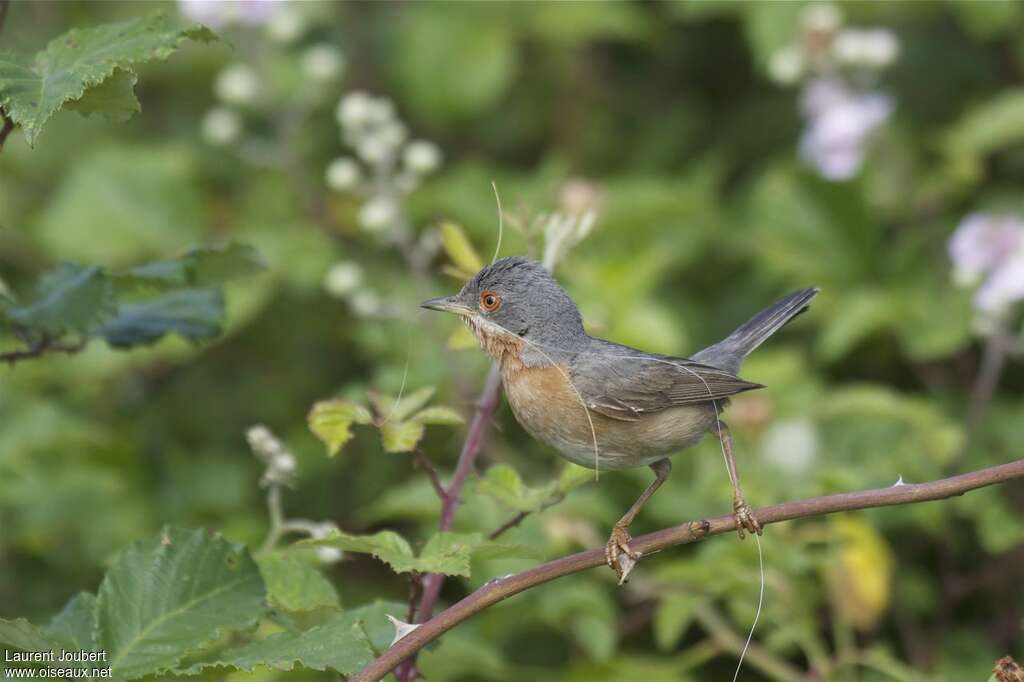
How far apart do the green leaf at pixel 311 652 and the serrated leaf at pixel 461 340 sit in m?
0.73

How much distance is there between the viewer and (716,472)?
388cm

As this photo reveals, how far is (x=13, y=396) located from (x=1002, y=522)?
3.64 meters

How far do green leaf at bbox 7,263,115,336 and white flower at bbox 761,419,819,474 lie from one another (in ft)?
7.86

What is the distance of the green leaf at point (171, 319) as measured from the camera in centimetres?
288

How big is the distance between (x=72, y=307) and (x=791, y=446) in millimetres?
2560

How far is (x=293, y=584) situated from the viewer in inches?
99.0

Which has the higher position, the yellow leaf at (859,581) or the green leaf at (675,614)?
the green leaf at (675,614)

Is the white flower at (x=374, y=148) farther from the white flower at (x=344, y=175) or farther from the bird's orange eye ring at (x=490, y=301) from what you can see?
the bird's orange eye ring at (x=490, y=301)

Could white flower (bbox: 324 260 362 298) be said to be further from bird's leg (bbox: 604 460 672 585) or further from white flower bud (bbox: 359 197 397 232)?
bird's leg (bbox: 604 460 672 585)

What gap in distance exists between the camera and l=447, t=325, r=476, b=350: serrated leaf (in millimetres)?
2783

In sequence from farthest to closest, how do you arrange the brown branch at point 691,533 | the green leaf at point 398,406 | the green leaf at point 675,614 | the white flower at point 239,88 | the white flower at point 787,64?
1. the white flower at point 239,88
2. the white flower at point 787,64
3. the green leaf at point 675,614
4. the green leaf at point 398,406
5. the brown branch at point 691,533

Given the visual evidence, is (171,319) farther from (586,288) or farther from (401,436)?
(586,288)

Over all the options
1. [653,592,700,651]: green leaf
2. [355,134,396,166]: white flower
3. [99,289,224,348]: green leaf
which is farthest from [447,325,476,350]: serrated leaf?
[355,134,396,166]: white flower

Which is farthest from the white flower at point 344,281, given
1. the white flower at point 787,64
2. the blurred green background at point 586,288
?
the white flower at point 787,64
